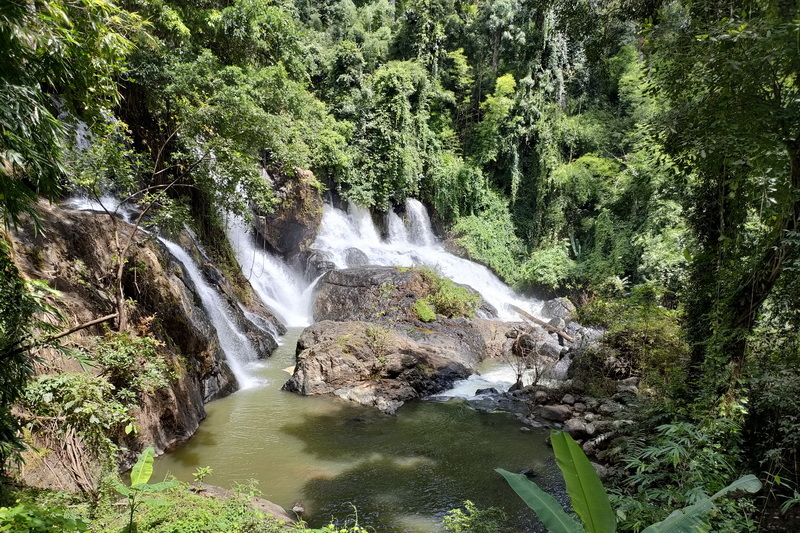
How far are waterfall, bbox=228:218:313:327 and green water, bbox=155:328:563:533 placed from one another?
537 cm

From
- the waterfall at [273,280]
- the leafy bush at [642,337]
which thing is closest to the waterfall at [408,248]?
the waterfall at [273,280]

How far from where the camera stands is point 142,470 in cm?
328

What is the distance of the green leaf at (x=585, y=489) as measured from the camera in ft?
6.22

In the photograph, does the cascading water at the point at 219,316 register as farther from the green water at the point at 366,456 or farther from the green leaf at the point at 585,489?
the green leaf at the point at 585,489

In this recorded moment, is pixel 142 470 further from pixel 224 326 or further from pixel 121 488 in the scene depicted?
pixel 224 326

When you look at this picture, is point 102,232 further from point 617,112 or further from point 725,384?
point 617,112

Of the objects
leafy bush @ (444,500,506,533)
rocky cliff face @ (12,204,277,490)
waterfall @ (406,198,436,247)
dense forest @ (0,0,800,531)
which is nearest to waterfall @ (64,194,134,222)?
dense forest @ (0,0,800,531)

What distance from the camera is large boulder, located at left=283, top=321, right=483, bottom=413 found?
8375 millimetres

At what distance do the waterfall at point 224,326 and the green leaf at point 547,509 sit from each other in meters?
7.65

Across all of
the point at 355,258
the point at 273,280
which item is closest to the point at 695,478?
the point at 355,258

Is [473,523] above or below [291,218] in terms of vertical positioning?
below

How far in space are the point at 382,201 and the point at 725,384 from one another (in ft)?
51.0

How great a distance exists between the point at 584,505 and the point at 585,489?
0.07 meters

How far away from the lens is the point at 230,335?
952 centimetres
